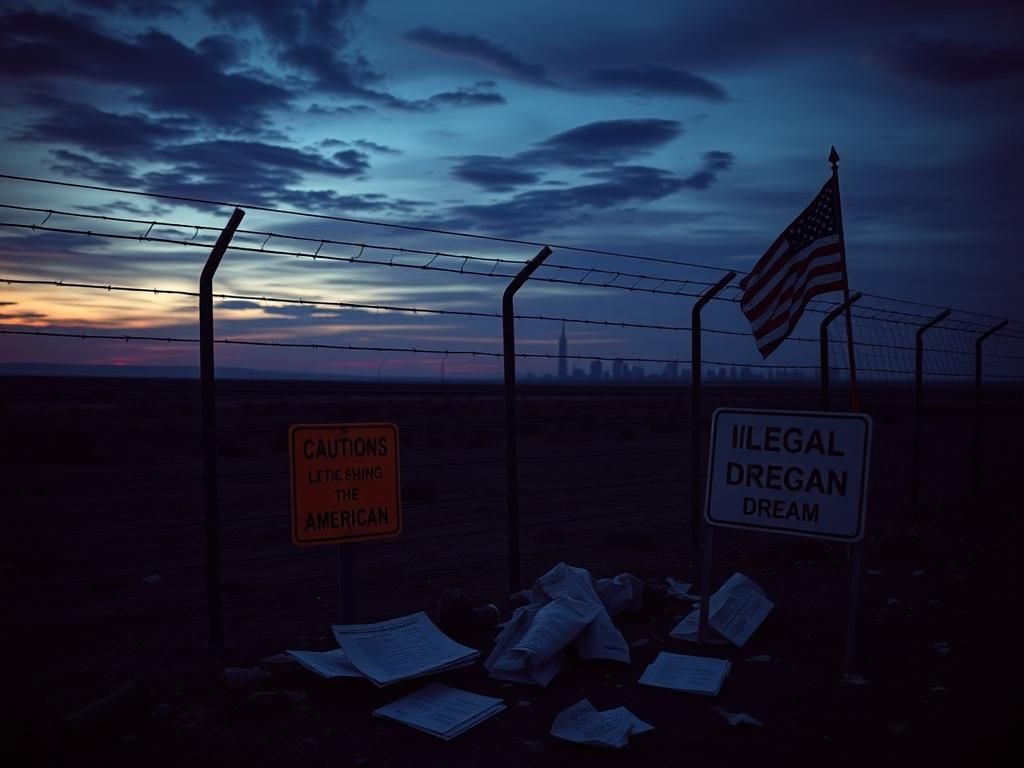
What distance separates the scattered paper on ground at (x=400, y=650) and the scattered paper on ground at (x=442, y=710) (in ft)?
0.43

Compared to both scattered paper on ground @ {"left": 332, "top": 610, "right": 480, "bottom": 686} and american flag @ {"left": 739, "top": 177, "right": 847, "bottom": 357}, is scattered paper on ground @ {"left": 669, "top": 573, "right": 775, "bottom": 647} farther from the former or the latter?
american flag @ {"left": 739, "top": 177, "right": 847, "bottom": 357}

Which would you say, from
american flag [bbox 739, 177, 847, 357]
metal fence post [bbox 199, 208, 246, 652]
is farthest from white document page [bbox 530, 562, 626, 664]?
american flag [bbox 739, 177, 847, 357]

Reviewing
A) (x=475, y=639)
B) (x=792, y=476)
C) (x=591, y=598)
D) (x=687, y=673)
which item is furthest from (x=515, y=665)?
(x=792, y=476)

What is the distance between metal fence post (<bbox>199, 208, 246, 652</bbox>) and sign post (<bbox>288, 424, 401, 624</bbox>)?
587mm

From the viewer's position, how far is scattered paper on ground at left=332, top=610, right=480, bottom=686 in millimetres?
4285

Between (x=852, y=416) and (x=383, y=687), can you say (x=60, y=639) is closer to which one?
(x=383, y=687)

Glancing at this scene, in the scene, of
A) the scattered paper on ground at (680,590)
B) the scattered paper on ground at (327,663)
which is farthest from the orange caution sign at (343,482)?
the scattered paper on ground at (680,590)

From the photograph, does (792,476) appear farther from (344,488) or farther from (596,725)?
(344,488)

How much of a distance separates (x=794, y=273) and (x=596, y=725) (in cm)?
435

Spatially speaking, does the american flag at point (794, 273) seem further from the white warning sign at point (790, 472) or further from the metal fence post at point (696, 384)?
the white warning sign at point (790, 472)

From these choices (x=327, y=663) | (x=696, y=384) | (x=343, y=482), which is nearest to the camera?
(x=327, y=663)

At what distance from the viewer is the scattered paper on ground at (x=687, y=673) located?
433 cm

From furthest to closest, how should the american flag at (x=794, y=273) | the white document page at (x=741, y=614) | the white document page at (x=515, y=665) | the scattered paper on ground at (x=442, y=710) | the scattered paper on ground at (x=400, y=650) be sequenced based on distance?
the american flag at (x=794, y=273) < the white document page at (x=741, y=614) < the white document page at (x=515, y=665) < the scattered paper on ground at (x=400, y=650) < the scattered paper on ground at (x=442, y=710)

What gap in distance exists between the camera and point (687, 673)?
4.54 meters
